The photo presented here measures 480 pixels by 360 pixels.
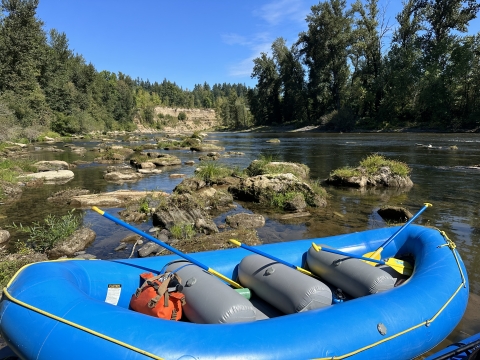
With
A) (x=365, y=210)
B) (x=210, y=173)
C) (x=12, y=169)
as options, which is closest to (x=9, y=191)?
(x=12, y=169)

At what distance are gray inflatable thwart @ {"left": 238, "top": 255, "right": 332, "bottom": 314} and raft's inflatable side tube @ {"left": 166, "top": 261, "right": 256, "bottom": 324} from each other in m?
0.46

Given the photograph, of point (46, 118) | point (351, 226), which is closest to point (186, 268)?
point (351, 226)

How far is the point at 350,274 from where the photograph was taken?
3580 mm

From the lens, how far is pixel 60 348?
6.97 feet

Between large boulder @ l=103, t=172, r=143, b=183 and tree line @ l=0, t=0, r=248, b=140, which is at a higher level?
tree line @ l=0, t=0, r=248, b=140

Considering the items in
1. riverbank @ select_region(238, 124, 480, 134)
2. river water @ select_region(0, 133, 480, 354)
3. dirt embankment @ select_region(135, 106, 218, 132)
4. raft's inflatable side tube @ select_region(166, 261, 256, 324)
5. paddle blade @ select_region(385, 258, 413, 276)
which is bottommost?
river water @ select_region(0, 133, 480, 354)

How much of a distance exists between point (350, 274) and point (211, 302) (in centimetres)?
161

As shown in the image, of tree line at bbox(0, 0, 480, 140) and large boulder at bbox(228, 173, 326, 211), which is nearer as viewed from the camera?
large boulder at bbox(228, 173, 326, 211)

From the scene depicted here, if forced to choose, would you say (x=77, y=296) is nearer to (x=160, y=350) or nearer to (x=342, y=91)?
(x=160, y=350)

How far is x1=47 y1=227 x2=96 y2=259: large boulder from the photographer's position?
5590 millimetres

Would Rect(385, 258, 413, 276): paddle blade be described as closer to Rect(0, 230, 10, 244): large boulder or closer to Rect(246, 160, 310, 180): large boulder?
Rect(0, 230, 10, 244): large boulder

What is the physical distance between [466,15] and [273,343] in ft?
147

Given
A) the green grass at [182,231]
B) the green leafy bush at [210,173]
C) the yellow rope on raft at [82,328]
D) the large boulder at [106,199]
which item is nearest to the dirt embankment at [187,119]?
the green leafy bush at [210,173]

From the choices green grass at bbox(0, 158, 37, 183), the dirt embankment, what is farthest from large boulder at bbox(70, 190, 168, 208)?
the dirt embankment
